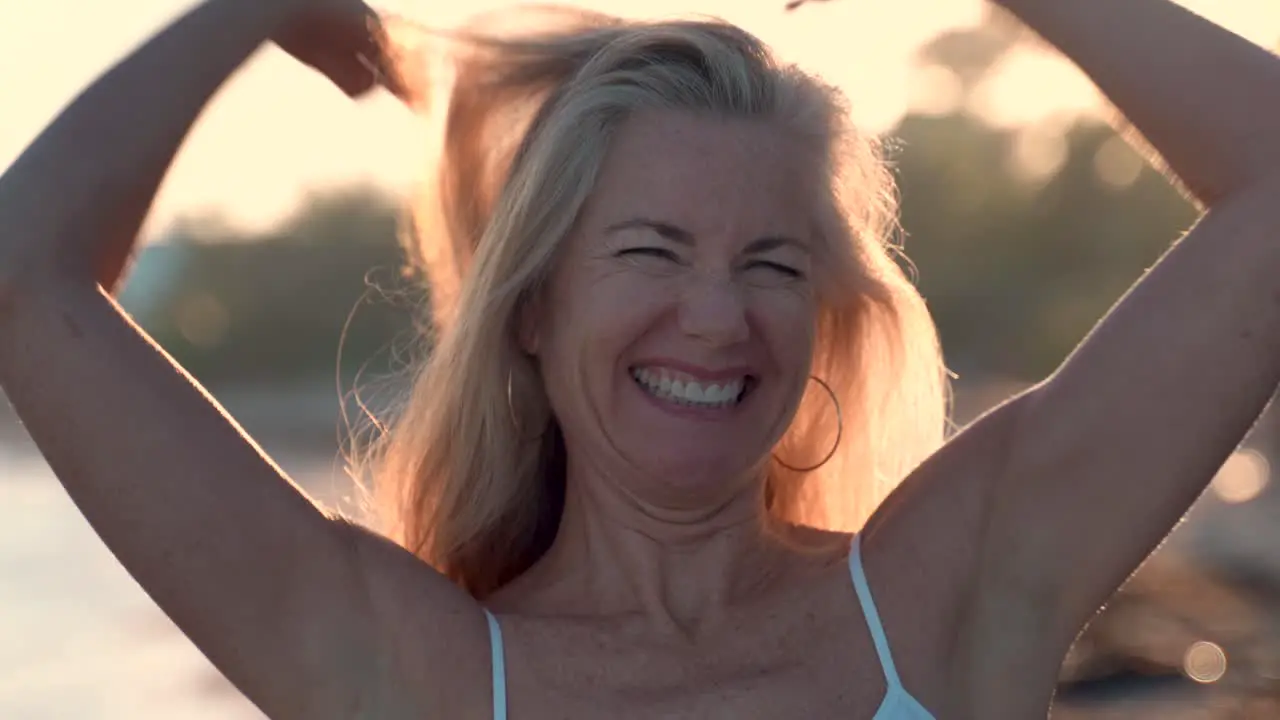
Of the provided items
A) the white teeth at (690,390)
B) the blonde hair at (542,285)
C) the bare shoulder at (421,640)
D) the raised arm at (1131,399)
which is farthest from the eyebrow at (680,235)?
the bare shoulder at (421,640)

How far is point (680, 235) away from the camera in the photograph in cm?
247

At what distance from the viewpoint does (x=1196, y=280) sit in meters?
2.22

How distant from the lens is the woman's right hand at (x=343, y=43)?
259cm

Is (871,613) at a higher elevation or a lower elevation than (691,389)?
lower

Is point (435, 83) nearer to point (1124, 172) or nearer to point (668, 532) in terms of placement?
point (668, 532)

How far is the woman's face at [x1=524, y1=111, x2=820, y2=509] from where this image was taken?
2.46 m

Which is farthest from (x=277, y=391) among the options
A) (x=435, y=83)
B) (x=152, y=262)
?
(x=435, y=83)

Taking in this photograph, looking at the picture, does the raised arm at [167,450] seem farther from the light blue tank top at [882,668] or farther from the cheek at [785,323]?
the cheek at [785,323]

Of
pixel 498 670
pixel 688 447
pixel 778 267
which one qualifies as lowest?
pixel 498 670

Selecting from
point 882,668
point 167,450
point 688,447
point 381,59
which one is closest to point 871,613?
point 882,668

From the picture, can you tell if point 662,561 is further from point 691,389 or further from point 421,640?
point 421,640

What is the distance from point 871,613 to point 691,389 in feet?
1.46

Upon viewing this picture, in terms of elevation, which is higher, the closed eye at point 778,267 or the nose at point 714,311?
the closed eye at point 778,267

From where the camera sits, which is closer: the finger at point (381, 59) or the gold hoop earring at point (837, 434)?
the finger at point (381, 59)
